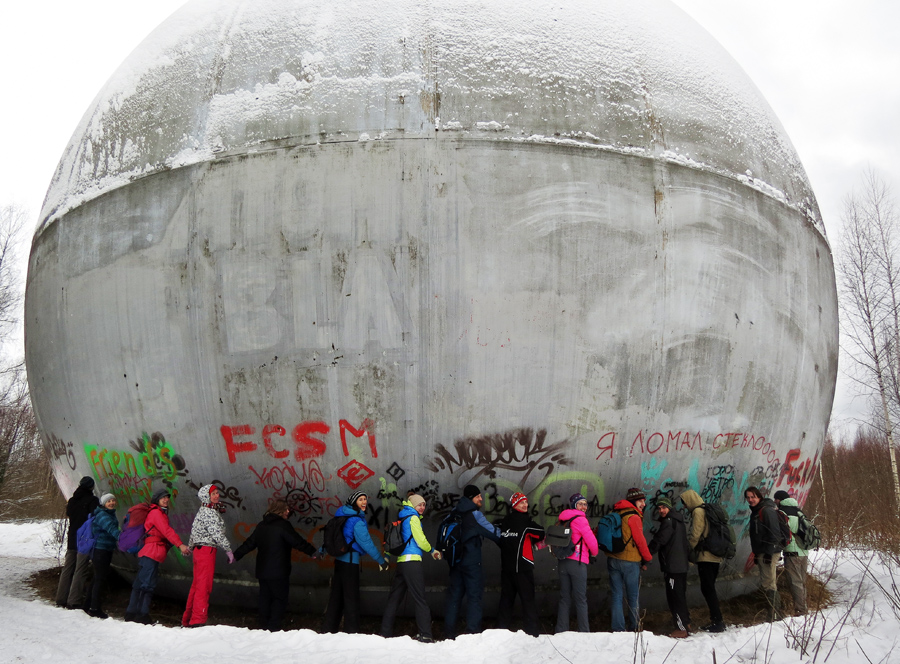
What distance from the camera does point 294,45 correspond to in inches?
295

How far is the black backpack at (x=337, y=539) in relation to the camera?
21.1ft

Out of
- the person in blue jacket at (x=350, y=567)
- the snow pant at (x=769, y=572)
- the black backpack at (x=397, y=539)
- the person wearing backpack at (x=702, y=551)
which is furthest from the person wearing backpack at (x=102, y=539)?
the snow pant at (x=769, y=572)

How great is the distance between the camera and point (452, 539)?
258 inches

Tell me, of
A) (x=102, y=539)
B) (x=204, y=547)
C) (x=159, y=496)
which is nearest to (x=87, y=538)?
(x=102, y=539)

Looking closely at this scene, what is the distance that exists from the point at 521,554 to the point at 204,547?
334cm

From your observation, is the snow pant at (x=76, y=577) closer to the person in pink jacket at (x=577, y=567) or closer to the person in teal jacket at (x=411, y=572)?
the person in teal jacket at (x=411, y=572)

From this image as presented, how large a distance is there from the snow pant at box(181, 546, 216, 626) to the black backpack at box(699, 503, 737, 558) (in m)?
5.29

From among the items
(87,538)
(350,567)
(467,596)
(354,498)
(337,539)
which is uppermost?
(354,498)

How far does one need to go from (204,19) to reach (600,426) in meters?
7.17

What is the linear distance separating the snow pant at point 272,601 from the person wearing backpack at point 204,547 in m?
0.52

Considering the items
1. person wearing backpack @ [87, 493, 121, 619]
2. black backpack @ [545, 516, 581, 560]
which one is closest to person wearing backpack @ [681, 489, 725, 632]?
black backpack @ [545, 516, 581, 560]

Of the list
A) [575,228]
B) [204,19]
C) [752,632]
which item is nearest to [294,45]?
[204,19]

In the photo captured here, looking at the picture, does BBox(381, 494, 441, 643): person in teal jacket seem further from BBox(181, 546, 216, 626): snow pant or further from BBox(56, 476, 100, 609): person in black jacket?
BBox(56, 476, 100, 609): person in black jacket

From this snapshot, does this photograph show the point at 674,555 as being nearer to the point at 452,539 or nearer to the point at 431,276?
the point at 452,539
